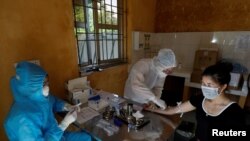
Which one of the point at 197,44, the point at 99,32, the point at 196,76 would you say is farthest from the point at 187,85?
the point at 99,32

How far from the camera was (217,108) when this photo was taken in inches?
43.3

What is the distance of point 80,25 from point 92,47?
0.35m

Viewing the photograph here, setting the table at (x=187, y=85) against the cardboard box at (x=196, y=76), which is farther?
the cardboard box at (x=196, y=76)

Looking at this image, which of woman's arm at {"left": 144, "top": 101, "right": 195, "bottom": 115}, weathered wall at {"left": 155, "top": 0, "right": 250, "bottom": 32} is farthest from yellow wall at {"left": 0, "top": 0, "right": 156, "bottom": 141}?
weathered wall at {"left": 155, "top": 0, "right": 250, "bottom": 32}

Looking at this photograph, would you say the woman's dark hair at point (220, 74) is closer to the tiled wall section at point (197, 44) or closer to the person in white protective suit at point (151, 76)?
the person in white protective suit at point (151, 76)

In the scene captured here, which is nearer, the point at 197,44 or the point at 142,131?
the point at 142,131

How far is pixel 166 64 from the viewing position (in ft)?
5.18

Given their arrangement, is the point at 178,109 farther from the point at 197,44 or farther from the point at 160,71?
the point at 197,44

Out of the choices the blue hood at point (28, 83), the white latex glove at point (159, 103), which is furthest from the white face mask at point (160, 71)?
the blue hood at point (28, 83)

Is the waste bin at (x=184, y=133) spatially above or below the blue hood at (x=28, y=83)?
below

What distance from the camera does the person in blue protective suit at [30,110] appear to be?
35.3 inches

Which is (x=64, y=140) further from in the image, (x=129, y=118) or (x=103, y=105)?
(x=129, y=118)

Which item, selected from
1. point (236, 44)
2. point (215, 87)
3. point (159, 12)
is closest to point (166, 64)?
point (215, 87)

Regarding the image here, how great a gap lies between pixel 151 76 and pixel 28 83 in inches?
49.3
